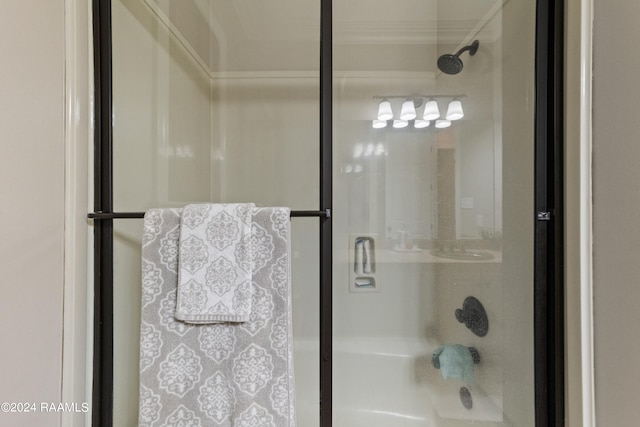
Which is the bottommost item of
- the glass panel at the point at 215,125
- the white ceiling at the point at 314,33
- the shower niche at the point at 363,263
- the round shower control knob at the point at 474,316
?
the round shower control knob at the point at 474,316

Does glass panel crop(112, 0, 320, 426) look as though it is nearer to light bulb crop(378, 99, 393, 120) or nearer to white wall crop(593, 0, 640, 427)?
light bulb crop(378, 99, 393, 120)

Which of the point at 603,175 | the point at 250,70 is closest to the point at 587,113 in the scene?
the point at 603,175

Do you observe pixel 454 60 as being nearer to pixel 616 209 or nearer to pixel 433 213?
pixel 433 213

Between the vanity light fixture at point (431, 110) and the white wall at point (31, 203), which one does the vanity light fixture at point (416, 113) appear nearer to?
the vanity light fixture at point (431, 110)

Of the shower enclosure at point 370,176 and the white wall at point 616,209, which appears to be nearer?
the white wall at point 616,209

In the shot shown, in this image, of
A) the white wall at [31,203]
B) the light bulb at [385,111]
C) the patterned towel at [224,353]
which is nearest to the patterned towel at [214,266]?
the patterned towel at [224,353]

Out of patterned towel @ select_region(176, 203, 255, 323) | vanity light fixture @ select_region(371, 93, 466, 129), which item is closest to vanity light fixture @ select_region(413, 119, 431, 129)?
vanity light fixture @ select_region(371, 93, 466, 129)

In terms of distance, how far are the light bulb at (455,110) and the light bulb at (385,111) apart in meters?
0.25

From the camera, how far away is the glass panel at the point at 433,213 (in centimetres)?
92

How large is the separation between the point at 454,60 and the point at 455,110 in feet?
0.74

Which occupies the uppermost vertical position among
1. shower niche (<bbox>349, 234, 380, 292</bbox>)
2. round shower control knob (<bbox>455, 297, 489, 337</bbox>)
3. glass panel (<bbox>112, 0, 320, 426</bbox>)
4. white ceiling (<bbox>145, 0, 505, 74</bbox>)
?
white ceiling (<bbox>145, 0, 505, 74</bbox>)

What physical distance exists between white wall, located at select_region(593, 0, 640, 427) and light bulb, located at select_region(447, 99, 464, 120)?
453 mm

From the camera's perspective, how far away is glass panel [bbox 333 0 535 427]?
3.02 feet

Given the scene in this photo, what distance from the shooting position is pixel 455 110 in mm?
1146
